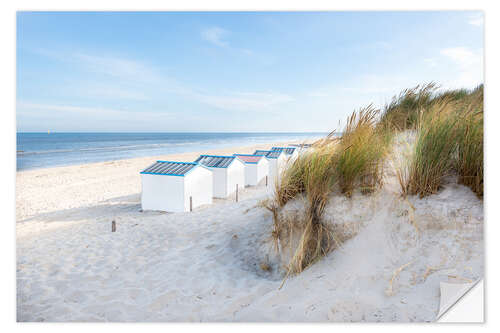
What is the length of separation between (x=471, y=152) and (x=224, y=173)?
6246mm

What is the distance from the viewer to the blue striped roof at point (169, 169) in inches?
235

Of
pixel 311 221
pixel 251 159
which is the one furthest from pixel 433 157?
pixel 251 159

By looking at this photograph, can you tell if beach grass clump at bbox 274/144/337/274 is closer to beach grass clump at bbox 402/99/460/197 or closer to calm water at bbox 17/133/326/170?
calm water at bbox 17/133/326/170

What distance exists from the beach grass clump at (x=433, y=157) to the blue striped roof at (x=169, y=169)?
483 centimetres

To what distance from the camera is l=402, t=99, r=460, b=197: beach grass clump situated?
77.0 inches

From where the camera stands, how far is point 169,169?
6.09 meters

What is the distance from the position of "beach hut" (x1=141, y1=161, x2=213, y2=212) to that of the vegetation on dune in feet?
12.6

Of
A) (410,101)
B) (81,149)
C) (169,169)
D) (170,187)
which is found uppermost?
(81,149)

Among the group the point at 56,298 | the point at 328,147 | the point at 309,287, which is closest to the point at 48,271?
the point at 56,298

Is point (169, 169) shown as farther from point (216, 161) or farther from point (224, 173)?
point (216, 161)

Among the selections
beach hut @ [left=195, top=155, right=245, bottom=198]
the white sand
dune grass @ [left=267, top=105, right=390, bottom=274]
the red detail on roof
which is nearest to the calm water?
dune grass @ [left=267, top=105, right=390, bottom=274]

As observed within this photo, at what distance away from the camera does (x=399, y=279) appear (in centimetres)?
167

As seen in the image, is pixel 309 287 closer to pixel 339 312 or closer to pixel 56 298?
pixel 339 312

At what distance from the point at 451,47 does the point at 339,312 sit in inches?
106
